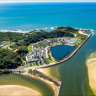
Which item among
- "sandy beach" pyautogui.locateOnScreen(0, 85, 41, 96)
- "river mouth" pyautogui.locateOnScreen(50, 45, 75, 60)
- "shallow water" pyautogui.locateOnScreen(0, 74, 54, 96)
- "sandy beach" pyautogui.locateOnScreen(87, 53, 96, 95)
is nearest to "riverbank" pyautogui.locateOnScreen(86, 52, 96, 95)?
"sandy beach" pyautogui.locateOnScreen(87, 53, 96, 95)

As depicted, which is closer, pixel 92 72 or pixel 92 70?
pixel 92 72

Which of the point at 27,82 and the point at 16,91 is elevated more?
the point at 27,82

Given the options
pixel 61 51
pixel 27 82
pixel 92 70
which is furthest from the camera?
pixel 61 51

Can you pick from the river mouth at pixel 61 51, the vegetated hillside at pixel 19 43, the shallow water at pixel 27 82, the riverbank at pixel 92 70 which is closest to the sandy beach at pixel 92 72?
the riverbank at pixel 92 70

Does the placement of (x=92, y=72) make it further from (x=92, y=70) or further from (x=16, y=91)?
(x=16, y=91)

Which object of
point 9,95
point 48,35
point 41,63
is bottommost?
point 9,95

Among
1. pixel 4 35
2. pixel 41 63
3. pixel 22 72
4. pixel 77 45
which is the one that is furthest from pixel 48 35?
pixel 22 72

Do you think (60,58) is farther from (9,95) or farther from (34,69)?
(9,95)

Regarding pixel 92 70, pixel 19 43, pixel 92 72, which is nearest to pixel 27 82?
pixel 92 72
